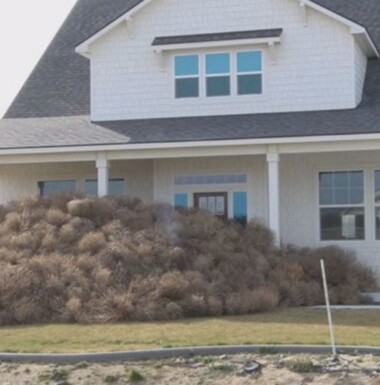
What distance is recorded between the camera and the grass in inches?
591

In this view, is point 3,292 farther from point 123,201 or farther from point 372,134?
point 372,134

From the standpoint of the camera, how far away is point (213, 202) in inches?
1040

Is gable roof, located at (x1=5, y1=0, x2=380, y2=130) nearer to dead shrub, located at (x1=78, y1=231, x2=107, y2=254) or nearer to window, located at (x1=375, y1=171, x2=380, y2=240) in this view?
window, located at (x1=375, y1=171, x2=380, y2=240)

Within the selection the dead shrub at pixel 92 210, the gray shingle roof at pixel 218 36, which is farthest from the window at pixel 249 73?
the dead shrub at pixel 92 210

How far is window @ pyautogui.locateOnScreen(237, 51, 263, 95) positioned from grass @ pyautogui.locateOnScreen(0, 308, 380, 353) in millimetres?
8863

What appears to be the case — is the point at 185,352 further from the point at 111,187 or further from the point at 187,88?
the point at 111,187

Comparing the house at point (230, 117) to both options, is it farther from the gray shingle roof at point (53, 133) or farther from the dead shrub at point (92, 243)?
the dead shrub at point (92, 243)

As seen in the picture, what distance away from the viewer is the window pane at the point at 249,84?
25.9m

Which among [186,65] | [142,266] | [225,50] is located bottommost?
[142,266]

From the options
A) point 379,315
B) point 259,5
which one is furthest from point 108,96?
point 379,315

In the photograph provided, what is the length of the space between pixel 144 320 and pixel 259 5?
11.2 meters

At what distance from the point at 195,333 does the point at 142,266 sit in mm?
4160

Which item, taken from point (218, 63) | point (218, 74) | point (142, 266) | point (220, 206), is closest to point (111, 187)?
point (220, 206)

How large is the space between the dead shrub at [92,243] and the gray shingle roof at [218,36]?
714 cm
